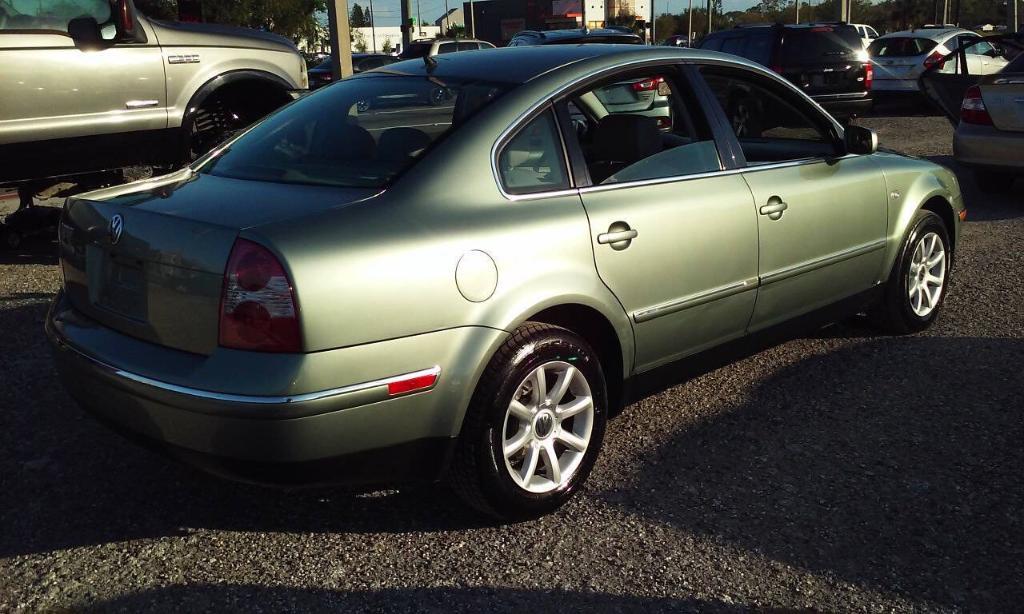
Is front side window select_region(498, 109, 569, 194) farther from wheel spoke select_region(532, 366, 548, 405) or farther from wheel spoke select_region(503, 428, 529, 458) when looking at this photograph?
wheel spoke select_region(503, 428, 529, 458)

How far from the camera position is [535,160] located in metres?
3.55

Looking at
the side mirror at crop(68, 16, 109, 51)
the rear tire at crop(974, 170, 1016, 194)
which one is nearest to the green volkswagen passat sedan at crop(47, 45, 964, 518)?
the side mirror at crop(68, 16, 109, 51)

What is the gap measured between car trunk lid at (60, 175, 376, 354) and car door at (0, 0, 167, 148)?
379 cm

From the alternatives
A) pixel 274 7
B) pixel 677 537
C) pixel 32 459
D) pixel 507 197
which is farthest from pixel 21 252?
pixel 274 7

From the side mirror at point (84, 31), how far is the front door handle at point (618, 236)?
483cm

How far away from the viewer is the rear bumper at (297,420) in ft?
9.37

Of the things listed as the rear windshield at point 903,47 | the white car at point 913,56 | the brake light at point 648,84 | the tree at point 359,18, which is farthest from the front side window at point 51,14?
the tree at point 359,18

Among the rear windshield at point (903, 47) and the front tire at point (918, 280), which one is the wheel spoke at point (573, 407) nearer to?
the front tire at point (918, 280)

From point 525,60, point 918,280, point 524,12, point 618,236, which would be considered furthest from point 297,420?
point 524,12

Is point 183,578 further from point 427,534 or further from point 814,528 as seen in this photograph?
point 814,528

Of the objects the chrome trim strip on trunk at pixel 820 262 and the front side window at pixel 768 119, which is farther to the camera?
the front side window at pixel 768 119

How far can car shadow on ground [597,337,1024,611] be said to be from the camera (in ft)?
10.4

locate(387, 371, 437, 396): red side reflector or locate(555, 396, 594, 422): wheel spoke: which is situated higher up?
locate(387, 371, 437, 396): red side reflector

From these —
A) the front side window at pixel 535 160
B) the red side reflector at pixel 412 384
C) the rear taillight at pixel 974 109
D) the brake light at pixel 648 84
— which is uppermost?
the brake light at pixel 648 84
